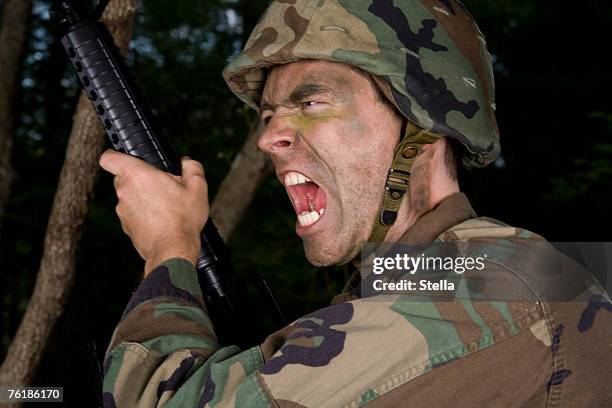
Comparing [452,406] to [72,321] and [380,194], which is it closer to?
[380,194]

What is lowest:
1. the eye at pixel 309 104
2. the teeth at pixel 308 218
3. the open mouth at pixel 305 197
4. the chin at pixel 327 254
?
the chin at pixel 327 254

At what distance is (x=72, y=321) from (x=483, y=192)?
4463 mm

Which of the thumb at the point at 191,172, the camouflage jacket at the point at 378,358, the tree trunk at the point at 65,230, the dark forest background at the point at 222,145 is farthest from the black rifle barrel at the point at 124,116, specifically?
the dark forest background at the point at 222,145

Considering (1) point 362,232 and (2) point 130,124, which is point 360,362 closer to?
(1) point 362,232

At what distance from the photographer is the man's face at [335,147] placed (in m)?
1.86

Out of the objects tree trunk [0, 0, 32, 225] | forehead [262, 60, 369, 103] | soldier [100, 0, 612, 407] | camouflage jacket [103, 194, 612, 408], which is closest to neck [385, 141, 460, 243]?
soldier [100, 0, 612, 407]

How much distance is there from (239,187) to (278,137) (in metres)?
1.76

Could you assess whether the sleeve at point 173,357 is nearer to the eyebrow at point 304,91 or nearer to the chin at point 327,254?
the chin at point 327,254

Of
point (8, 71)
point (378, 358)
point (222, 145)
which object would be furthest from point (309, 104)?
point (222, 145)

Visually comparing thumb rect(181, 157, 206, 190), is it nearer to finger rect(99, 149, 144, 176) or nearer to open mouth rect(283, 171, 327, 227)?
finger rect(99, 149, 144, 176)

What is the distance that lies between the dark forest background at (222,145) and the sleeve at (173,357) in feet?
13.4

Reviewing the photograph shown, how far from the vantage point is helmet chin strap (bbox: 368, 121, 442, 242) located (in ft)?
6.10

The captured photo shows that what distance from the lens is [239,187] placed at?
368 cm

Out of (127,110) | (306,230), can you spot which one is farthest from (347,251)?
(127,110)
